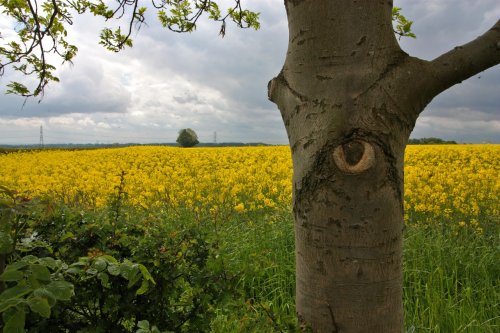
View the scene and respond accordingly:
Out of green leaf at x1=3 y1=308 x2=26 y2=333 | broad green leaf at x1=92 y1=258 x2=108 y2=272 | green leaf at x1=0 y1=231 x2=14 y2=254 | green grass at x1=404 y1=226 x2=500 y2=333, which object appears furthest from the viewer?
green grass at x1=404 y1=226 x2=500 y2=333

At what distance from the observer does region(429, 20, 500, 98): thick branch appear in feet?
4.21

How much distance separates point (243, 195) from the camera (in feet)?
25.6

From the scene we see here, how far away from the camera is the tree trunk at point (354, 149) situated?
49.1 inches

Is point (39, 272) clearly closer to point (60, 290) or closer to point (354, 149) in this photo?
point (60, 290)

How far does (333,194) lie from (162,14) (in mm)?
2484

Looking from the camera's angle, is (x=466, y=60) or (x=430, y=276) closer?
(x=466, y=60)

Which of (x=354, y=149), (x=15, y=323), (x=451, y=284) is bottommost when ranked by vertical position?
(x=451, y=284)

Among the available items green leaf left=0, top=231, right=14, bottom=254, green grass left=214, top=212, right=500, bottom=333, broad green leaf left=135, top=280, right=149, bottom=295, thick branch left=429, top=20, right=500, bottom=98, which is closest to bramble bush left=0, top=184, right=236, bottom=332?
broad green leaf left=135, top=280, right=149, bottom=295

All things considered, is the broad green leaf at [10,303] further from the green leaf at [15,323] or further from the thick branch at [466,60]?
the thick branch at [466,60]

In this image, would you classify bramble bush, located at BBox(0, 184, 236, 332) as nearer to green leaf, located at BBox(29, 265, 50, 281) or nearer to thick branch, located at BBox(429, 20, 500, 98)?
green leaf, located at BBox(29, 265, 50, 281)

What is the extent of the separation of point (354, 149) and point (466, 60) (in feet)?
1.58

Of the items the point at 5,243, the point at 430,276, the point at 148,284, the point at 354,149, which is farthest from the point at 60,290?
the point at 430,276

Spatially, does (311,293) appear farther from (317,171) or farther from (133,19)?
(133,19)

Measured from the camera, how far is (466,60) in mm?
1296
